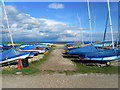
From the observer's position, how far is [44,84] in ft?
28.4

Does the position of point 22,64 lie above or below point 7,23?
below

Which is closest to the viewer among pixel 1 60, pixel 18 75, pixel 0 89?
pixel 0 89

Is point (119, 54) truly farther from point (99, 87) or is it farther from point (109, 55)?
point (99, 87)

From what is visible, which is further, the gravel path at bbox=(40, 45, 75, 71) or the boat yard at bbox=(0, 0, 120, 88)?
the gravel path at bbox=(40, 45, 75, 71)

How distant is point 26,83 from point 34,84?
68 cm

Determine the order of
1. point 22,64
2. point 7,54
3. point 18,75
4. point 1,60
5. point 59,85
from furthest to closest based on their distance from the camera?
point 7,54 < point 1,60 < point 22,64 < point 18,75 < point 59,85

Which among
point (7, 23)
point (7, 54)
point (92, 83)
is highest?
point (7, 23)

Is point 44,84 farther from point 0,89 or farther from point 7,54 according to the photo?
point 7,54

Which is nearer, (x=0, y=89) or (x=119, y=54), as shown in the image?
(x=0, y=89)

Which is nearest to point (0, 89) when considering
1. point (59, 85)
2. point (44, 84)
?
point (44, 84)

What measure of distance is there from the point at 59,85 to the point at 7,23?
14945 mm

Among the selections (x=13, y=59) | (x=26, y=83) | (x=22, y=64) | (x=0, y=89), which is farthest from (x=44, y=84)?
(x=13, y=59)

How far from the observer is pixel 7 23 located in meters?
19.2

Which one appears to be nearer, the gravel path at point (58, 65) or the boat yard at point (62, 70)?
the boat yard at point (62, 70)
